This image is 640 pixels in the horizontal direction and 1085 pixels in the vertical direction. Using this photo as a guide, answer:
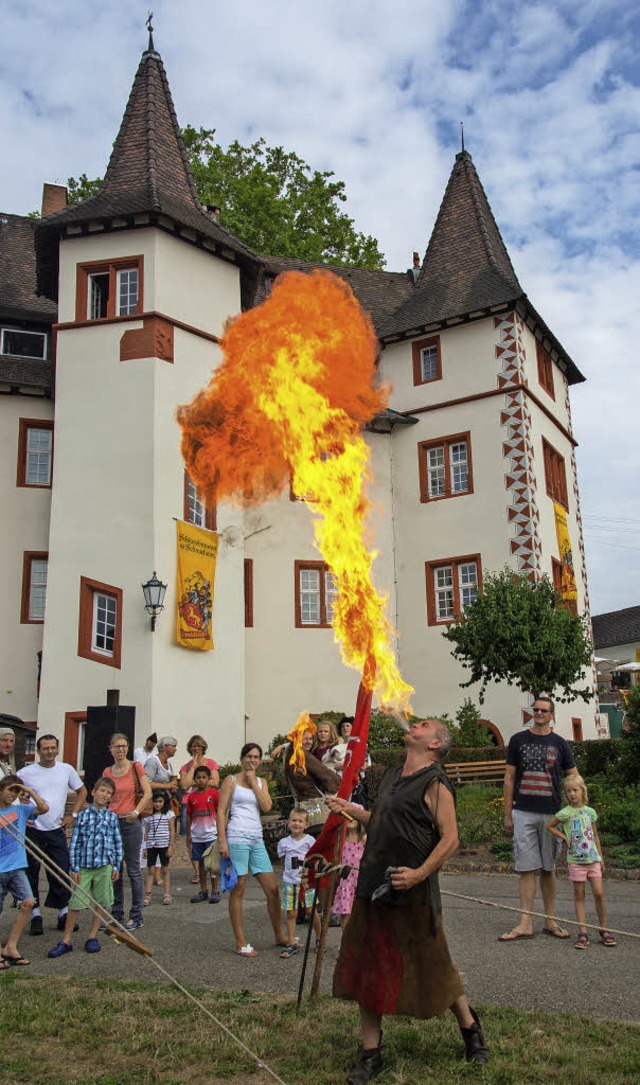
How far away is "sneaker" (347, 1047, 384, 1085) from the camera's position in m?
4.59

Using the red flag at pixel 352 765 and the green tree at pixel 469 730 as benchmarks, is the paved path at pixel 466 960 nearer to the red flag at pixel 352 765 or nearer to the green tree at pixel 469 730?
the red flag at pixel 352 765

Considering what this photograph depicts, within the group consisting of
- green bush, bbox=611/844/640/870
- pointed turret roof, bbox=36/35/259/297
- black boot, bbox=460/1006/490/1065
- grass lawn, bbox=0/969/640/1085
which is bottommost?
grass lawn, bbox=0/969/640/1085

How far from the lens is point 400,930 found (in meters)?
4.93

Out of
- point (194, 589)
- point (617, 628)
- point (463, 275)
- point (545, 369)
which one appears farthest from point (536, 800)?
point (617, 628)

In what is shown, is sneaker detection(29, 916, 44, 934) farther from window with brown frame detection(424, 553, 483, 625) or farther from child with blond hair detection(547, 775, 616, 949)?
window with brown frame detection(424, 553, 483, 625)

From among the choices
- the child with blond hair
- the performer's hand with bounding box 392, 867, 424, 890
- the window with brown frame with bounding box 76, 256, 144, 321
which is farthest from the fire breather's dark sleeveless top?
the window with brown frame with bounding box 76, 256, 144, 321

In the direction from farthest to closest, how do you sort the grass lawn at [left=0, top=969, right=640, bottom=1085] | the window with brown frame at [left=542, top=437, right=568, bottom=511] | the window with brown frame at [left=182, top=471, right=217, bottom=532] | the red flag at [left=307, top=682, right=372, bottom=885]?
the window with brown frame at [left=542, top=437, right=568, bottom=511] → the window with brown frame at [left=182, top=471, right=217, bottom=532] → the red flag at [left=307, top=682, right=372, bottom=885] → the grass lawn at [left=0, top=969, right=640, bottom=1085]

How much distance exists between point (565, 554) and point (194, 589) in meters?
11.2

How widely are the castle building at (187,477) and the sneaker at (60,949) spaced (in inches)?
422

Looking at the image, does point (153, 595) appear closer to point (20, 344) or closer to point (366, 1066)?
point (20, 344)

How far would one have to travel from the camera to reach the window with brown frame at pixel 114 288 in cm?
2142

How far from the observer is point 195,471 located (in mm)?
18547

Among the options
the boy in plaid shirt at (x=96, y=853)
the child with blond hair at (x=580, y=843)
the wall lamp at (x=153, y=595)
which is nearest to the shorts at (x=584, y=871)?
the child with blond hair at (x=580, y=843)

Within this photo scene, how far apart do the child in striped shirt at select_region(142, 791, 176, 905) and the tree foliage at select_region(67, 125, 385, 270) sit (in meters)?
24.5
